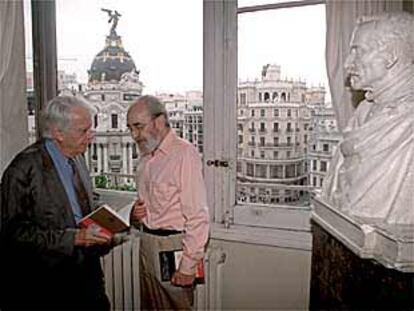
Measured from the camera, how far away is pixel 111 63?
268 cm

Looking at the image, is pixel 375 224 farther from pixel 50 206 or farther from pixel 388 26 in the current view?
pixel 50 206

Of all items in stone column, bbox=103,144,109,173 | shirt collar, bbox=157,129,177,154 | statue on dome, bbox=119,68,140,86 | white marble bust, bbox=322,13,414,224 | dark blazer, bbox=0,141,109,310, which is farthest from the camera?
stone column, bbox=103,144,109,173

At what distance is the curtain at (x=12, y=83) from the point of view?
227 centimetres

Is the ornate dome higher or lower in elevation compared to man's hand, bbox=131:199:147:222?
higher

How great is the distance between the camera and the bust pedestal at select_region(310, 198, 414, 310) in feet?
3.55

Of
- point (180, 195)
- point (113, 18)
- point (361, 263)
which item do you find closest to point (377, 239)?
point (361, 263)

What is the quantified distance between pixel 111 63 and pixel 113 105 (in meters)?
0.25

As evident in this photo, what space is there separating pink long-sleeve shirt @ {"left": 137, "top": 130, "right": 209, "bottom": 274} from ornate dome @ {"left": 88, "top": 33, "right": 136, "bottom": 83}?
33.4 inches

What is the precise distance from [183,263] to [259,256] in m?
0.59

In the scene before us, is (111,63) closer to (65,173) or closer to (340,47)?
(65,173)

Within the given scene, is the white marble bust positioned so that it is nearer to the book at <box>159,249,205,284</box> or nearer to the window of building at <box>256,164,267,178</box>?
the book at <box>159,249,205,284</box>

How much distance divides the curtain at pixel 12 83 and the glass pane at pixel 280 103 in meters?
A: 1.17

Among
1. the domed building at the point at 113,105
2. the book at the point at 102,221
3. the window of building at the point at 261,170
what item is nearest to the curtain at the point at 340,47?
the window of building at the point at 261,170

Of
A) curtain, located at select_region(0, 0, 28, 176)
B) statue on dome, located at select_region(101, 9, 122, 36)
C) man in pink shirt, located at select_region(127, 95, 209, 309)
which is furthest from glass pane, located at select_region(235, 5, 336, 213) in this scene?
curtain, located at select_region(0, 0, 28, 176)
